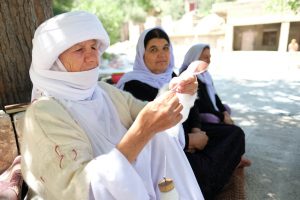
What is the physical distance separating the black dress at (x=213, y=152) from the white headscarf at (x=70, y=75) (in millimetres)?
1142

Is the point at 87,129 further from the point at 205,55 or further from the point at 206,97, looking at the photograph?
the point at 205,55

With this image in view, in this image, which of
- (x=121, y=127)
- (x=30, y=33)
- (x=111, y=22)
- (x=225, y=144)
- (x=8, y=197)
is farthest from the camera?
(x=111, y=22)

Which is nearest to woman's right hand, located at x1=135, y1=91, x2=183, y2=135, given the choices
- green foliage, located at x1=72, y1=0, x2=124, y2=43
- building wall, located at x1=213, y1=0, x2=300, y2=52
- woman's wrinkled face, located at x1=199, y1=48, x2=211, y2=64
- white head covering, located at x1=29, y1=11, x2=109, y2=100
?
white head covering, located at x1=29, y1=11, x2=109, y2=100

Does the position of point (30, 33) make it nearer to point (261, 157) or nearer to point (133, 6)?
point (261, 157)

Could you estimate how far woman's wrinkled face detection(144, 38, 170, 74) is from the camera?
2.87 meters

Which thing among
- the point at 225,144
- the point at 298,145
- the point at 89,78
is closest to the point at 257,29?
the point at 298,145

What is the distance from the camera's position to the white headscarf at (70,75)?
146 cm

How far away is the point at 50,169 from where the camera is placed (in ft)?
3.99

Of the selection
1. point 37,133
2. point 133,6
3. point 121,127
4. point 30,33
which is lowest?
point 121,127

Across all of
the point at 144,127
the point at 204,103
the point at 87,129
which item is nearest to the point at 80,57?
the point at 87,129

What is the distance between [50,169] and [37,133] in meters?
0.19

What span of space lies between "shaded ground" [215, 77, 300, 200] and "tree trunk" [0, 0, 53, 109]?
92.9 inches

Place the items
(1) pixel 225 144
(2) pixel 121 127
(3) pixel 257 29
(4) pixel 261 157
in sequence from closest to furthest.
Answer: (2) pixel 121 127 < (1) pixel 225 144 < (4) pixel 261 157 < (3) pixel 257 29

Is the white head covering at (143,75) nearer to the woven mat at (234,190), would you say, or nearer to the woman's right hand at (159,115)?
the woven mat at (234,190)
